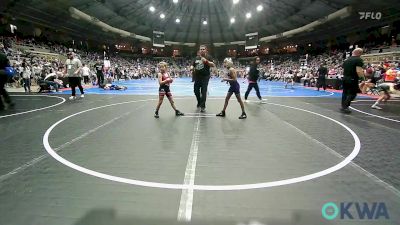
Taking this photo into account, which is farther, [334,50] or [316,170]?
[334,50]

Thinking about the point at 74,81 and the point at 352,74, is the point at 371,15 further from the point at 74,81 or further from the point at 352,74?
the point at 74,81

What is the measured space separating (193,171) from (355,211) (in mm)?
2000

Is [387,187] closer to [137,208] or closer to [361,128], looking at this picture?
[137,208]

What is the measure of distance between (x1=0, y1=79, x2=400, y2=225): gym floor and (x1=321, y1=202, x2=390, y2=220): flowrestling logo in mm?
35

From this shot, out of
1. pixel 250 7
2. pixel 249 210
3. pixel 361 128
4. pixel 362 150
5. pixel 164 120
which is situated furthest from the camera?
pixel 250 7

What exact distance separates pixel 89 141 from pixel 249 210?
3822 mm

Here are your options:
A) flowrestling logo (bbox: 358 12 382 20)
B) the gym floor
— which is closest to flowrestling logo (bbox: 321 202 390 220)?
the gym floor

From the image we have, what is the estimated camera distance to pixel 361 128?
22.6ft

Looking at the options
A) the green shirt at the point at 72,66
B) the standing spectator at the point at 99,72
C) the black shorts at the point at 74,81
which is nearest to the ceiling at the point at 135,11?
the standing spectator at the point at 99,72

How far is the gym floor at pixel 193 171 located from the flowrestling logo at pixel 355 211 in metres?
0.04

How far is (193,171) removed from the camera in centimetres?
393

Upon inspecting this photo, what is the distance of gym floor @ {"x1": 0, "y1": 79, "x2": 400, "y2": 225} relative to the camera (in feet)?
9.19

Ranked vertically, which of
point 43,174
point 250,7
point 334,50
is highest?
point 250,7

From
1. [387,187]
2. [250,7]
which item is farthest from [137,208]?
[250,7]
